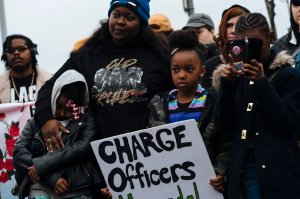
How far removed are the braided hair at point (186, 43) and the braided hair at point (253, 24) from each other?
539 millimetres

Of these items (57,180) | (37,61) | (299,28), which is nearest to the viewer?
(57,180)

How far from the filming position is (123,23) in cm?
499

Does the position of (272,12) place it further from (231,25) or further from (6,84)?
(231,25)

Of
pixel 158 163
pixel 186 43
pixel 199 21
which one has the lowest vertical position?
pixel 158 163

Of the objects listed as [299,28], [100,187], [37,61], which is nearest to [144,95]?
[100,187]

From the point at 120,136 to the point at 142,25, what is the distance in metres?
1.01

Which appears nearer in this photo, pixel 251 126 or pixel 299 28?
pixel 251 126

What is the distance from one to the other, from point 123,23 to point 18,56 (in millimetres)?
2554

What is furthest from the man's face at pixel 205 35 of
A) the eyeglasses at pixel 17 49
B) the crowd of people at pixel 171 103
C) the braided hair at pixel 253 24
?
the braided hair at pixel 253 24

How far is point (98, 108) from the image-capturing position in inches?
197

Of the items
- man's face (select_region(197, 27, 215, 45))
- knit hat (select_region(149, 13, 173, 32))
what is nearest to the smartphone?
knit hat (select_region(149, 13, 173, 32))

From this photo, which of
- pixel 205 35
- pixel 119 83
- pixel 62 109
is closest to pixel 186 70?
pixel 119 83

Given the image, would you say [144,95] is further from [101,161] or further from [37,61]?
[37,61]

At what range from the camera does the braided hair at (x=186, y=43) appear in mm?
4809
